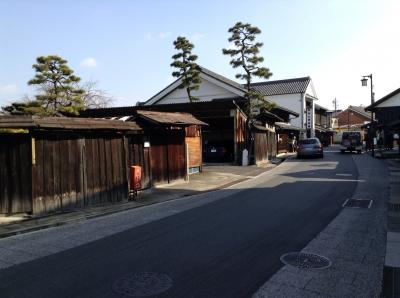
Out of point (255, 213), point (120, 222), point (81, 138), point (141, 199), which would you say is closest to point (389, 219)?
point (255, 213)

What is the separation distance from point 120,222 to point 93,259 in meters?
3.17

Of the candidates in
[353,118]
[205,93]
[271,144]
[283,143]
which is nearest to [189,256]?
[271,144]

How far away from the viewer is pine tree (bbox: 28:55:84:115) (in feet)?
88.4

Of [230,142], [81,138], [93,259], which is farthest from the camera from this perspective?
[230,142]

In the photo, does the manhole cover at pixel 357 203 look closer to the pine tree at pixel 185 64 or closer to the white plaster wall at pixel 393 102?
the pine tree at pixel 185 64

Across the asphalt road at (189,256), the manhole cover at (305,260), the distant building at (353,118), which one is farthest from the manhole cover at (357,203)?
the distant building at (353,118)

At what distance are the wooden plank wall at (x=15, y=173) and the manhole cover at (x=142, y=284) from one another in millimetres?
5997

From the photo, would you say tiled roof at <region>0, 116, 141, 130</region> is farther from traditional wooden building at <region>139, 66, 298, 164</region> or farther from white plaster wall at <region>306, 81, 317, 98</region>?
white plaster wall at <region>306, 81, 317, 98</region>

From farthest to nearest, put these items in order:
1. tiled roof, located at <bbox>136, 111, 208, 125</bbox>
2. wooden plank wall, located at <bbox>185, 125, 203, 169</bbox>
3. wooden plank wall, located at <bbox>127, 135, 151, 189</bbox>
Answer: wooden plank wall, located at <bbox>185, 125, 203, 169</bbox>, tiled roof, located at <bbox>136, 111, 208, 125</bbox>, wooden plank wall, located at <bbox>127, 135, 151, 189</bbox>

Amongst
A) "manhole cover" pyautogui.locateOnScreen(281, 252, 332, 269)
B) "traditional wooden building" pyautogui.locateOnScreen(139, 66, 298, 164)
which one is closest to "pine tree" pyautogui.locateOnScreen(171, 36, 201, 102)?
"traditional wooden building" pyautogui.locateOnScreen(139, 66, 298, 164)

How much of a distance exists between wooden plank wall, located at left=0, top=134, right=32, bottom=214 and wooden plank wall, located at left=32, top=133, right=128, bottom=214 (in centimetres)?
22

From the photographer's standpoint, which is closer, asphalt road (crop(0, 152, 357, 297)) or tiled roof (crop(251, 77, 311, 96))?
asphalt road (crop(0, 152, 357, 297))

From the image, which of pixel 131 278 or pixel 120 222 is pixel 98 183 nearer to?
pixel 120 222

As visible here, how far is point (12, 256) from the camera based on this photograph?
6.96 m
